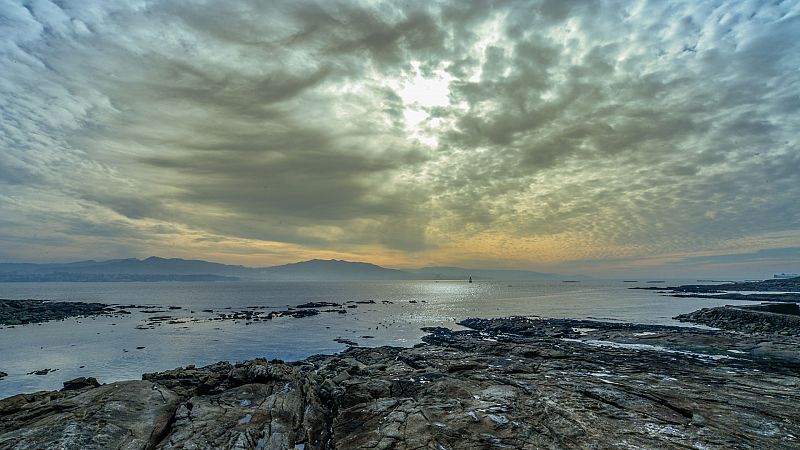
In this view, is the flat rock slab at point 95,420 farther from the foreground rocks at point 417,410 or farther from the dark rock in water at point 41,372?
the dark rock in water at point 41,372

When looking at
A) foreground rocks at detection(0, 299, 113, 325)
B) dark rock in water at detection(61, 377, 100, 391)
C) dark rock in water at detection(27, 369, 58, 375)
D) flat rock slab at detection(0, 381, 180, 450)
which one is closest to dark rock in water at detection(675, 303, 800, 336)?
flat rock slab at detection(0, 381, 180, 450)

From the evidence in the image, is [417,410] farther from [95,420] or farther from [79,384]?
[79,384]

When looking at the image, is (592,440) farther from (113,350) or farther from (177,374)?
(113,350)

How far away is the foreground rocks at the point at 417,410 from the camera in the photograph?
15289 mm

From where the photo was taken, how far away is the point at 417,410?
711 inches

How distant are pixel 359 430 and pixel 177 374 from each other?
16103 mm

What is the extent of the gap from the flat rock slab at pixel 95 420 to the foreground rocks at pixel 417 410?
0.07 meters

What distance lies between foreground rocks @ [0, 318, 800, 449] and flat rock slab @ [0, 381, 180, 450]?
66mm

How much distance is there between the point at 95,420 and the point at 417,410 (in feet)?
49.4

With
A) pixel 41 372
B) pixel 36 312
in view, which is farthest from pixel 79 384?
pixel 36 312

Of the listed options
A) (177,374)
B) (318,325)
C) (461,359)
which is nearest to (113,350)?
(318,325)

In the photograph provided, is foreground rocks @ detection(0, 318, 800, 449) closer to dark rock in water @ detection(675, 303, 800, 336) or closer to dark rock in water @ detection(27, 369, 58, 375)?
dark rock in water @ detection(27, 369, 58, 375)

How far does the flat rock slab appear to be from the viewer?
48.1 ft

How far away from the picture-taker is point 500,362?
30.6 meters
